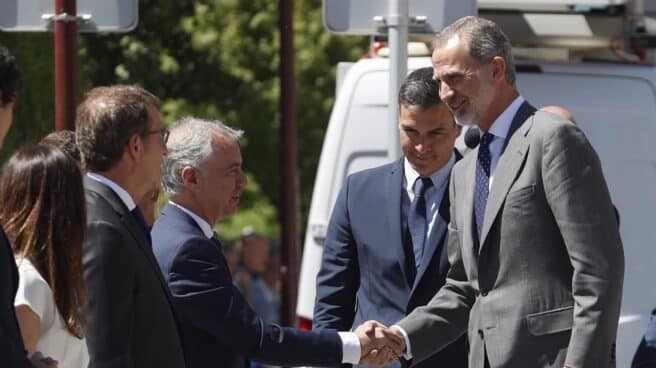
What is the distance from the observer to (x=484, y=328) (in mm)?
5164

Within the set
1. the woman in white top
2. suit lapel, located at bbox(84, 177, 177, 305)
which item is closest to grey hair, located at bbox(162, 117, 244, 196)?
suit lapel, located at bbox(84, 177, 177, 305)

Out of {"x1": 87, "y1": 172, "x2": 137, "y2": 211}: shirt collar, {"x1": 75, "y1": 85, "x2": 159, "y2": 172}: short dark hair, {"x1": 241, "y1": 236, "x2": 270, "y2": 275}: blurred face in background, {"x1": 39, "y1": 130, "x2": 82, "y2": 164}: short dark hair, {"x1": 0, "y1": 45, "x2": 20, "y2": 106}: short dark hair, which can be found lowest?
{"x1": 241, "y1": 236, "x2": 270, "y2": 275}: blurred face in background

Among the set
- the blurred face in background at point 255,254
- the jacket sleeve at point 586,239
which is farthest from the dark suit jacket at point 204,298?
the blurred face in background at point 255,254

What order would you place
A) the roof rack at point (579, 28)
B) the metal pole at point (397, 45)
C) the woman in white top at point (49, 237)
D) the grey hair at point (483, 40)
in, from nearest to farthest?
the woman in white top at point (49, 237)
the grey hair at point (483, 40)
the metal pole at point (397, 45)
the roof rack at point (579, 28)

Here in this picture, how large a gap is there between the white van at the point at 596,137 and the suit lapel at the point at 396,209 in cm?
123

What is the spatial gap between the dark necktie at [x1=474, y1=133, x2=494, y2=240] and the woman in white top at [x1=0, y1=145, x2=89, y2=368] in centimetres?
144

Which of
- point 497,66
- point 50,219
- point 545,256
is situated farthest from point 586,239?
point 50,219

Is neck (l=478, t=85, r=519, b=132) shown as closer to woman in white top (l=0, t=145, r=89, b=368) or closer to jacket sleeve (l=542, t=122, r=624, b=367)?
jacket sleeve (l=542, t=122, r=624, b=367)

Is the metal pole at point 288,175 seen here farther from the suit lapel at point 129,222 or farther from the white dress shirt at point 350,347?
the suit lapel at point 129,222

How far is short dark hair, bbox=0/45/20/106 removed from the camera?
403cm

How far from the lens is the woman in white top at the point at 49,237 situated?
4320mm

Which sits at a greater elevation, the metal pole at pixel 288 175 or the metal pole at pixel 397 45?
the metal pole at pixel 397 45

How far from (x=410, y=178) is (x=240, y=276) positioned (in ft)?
32.4

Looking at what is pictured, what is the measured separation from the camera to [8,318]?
3.87 m
